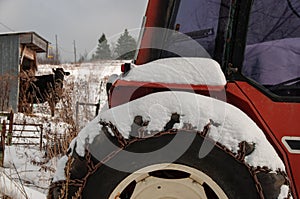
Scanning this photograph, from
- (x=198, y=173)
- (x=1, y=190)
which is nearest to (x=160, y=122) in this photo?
(x=198, y=173)

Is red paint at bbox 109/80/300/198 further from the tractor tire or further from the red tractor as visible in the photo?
the tractor tire

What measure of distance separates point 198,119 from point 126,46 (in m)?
2.10

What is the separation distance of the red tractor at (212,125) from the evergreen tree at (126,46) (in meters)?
1.12

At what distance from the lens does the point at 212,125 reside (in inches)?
70.2

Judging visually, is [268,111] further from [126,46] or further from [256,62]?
[126,46]

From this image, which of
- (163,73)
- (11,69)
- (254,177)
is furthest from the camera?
(11,69)

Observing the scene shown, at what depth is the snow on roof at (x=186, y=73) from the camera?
6.56 feet

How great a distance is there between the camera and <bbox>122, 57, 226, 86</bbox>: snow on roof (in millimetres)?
1999

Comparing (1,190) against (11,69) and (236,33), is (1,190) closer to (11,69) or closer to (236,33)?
(236,33)

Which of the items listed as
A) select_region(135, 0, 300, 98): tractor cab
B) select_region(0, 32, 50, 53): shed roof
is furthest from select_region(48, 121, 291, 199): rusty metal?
select_region(0, 32, 50, 53): shed roof

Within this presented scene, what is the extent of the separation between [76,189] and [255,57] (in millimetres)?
1136

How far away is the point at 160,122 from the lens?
1.78 metres

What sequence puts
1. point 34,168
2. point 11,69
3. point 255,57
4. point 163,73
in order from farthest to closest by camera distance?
point 11,69 → point 34,168 → point 255,57 → point 163,73

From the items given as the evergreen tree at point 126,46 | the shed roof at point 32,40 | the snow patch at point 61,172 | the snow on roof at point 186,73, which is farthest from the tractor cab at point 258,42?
the shed roof at point 32,40
